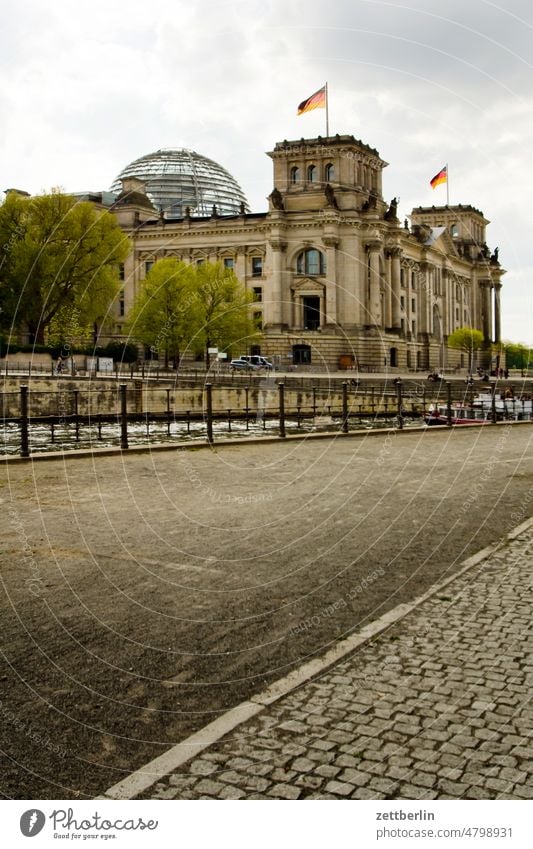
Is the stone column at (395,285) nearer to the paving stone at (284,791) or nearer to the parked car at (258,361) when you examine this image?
the parked car at (258,361)

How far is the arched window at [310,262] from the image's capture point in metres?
87.9

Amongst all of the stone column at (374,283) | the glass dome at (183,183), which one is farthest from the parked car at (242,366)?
the glass dome at (183,183)

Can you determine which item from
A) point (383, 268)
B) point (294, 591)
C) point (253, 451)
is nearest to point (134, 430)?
point (253, 451)

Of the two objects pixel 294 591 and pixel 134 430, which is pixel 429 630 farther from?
pixel 134 430

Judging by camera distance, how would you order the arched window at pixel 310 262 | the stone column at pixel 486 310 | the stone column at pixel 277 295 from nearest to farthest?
1. the stone column at pixel 277 295
2. the arched window at pixel 310 262
3. the stone column at pixel 486 310

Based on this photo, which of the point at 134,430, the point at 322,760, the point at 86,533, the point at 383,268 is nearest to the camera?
the point at 322,760

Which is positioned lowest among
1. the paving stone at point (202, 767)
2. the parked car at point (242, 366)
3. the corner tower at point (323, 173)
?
the paving stone at point (202, 767)

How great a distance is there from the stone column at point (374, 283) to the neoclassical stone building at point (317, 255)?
0.13 metres

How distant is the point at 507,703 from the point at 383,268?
294 feet

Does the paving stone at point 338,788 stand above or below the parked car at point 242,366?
below

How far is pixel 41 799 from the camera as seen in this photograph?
4.04 metres

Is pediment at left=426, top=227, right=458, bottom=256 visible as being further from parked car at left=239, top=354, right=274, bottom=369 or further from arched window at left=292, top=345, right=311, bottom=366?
parked car at left=239, top=354, right=274, bottom=369

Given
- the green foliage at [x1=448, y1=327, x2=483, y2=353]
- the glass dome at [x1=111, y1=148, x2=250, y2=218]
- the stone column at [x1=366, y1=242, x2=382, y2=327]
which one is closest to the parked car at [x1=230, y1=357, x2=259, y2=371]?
the stone column at [x1=366, y1=242, x2=382, y2=327]

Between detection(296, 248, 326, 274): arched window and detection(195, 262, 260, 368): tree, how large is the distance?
21717 millimetres
